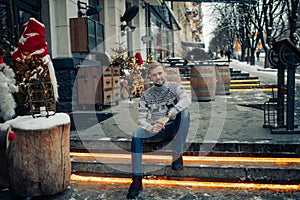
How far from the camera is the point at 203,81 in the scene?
8.42m

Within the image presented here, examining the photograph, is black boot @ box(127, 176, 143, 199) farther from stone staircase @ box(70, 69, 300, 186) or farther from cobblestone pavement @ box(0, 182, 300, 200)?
stone staircase @ box(70, 69, 300, 186)

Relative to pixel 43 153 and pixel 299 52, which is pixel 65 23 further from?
pixel 299 52

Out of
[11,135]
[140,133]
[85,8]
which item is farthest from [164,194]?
[85,8]

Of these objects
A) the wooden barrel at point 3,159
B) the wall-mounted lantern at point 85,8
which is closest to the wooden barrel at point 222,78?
the wall-mounted lantern at point 85,8

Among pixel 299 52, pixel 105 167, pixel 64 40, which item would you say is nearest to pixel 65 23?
pixel 64 40

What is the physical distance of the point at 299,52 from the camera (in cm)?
434

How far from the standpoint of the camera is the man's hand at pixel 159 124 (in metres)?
3.60

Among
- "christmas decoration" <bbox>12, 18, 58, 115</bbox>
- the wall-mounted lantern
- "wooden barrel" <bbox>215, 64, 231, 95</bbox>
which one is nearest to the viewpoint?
"christmas decoration" <bbox>12, 18, 58, 115</bbox>

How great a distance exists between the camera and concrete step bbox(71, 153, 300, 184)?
3688mm

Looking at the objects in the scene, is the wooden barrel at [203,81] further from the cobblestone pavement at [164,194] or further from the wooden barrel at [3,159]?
the wooden barrel at [3,159]

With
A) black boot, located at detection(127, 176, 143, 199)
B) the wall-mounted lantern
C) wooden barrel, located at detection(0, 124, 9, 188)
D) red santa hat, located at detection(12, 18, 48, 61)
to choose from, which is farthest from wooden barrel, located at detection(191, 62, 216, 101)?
wooden barrel, located at detection(0, 124, 9, 188)

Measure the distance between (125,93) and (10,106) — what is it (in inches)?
228

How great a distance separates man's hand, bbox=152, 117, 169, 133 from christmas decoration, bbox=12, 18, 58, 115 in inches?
68.2

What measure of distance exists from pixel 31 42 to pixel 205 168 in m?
3.12
